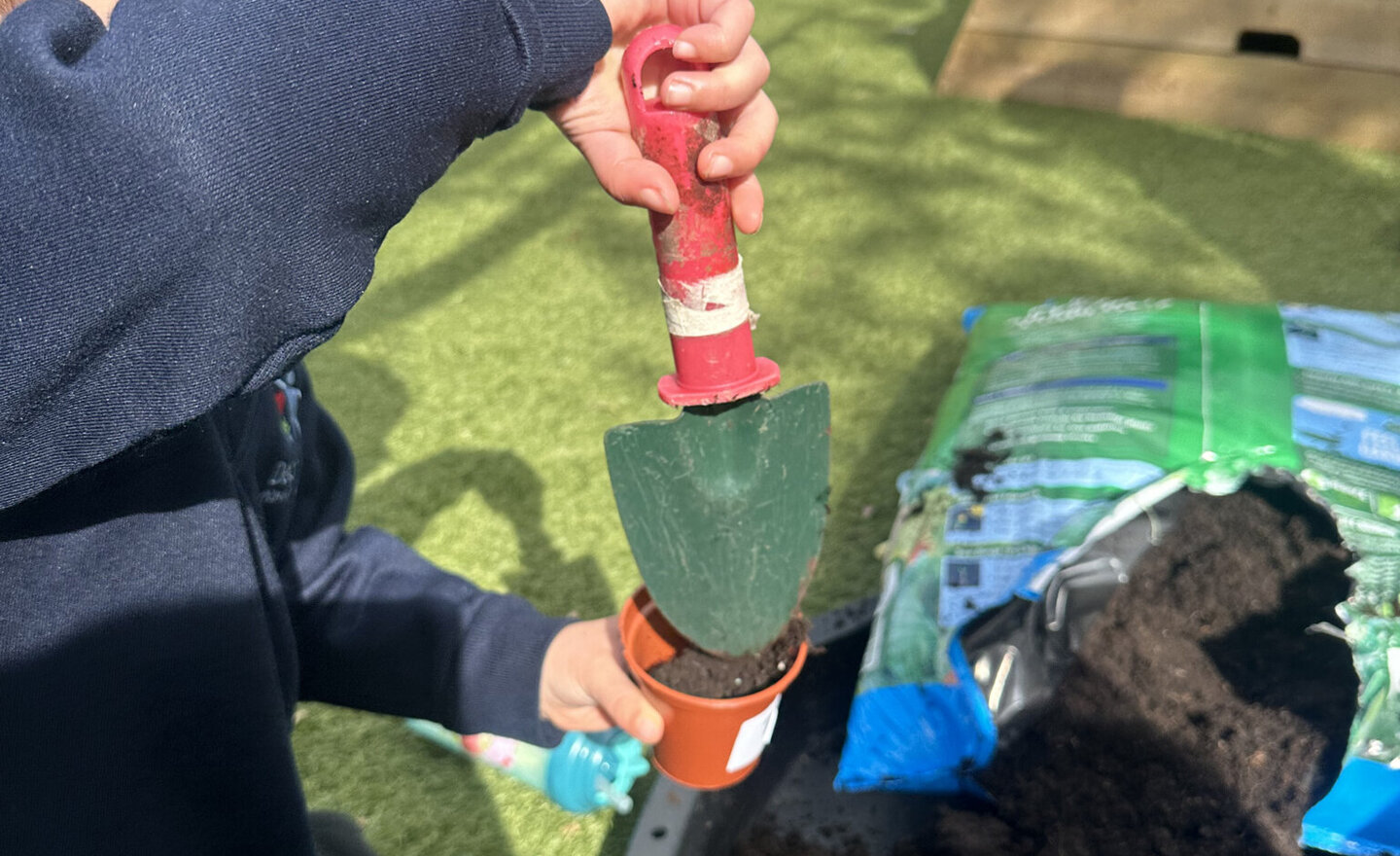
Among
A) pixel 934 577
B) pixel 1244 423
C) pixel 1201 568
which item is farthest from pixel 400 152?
pixel 1201 568

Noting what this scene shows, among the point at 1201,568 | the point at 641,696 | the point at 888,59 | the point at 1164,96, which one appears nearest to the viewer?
the point at 641,696

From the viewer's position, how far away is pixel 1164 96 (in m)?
2.47

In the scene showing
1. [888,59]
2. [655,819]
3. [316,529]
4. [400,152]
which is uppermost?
[400,152]

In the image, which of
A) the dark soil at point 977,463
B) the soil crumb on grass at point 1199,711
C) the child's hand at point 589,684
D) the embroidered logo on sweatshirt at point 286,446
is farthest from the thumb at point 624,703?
the dark soil at point 977,463

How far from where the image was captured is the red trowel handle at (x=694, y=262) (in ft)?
1.89

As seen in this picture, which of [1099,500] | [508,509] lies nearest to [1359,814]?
[1099,500]

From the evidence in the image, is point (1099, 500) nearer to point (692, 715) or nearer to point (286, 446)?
point (692, 715)

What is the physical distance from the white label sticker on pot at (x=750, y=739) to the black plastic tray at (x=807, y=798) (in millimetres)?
160

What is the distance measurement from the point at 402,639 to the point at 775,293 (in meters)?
1.29

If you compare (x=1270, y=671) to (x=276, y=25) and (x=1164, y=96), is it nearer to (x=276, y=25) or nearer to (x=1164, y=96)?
(x=276, y=25)

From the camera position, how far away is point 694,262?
0.61 m

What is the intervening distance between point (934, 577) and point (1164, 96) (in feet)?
5.86

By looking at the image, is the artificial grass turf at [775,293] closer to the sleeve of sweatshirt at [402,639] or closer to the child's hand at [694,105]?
the sleeve of sweatshirt at [402,639]

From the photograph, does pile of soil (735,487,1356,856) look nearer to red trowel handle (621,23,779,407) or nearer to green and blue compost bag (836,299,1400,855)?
green and blue compost bag (836,299,1400,855)
